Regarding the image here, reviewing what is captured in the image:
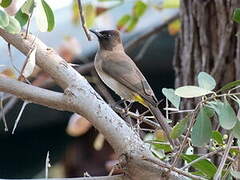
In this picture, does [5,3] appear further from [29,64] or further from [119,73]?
[119,73]

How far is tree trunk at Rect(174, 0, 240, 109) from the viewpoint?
282 centimetres

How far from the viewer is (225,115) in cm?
165

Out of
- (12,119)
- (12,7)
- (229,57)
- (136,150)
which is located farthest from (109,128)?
(12,119)

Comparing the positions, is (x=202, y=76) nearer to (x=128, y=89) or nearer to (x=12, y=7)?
(x=12, y=7)

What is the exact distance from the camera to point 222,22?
284cm

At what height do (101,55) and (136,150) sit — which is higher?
(136,150)

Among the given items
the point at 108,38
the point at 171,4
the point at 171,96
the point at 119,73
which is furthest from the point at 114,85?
the point at 171,96

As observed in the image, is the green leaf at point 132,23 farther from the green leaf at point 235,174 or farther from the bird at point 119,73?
the green leaf at point 235,174

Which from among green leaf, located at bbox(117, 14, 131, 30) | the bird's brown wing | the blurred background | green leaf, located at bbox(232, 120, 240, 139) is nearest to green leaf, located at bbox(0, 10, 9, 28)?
green leaf, located at bbox(232, 120, 240, 139)

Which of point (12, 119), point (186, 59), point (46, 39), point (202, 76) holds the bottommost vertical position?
point (12, 119)

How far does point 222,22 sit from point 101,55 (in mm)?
666

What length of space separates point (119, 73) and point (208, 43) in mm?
410

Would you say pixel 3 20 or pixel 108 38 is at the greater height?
pixel 3 20

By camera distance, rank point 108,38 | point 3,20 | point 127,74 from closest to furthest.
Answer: point 3,20, point 127,74, point 108,38
